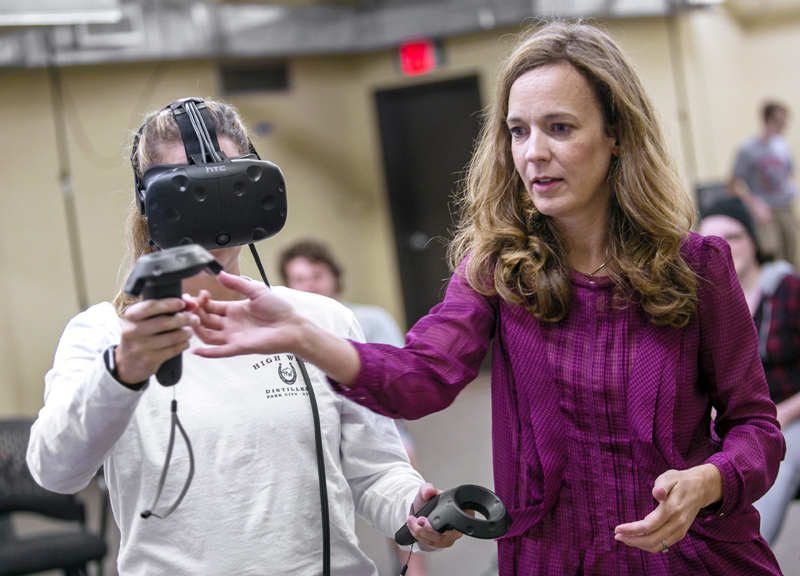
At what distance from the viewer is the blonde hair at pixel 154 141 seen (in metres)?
1.28

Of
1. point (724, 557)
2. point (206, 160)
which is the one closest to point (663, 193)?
point (724, 557)

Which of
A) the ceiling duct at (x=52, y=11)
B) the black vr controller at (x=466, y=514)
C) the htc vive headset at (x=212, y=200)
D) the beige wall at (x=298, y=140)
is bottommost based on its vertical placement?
the black vr controller at (x=466, y=514)

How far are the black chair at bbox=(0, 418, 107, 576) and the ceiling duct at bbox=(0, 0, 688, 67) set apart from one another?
2.98 m

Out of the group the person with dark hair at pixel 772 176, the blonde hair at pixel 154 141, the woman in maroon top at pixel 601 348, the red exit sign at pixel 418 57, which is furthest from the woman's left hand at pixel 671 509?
the person with dark hair at pixel 772 176

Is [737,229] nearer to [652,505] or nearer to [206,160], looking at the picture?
[652,505]

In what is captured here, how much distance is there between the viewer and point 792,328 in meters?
2.63

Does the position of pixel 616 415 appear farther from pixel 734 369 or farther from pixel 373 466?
pixel 373 466

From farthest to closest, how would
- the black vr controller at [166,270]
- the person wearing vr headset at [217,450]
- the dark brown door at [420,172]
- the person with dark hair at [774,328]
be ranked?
1. the dark brown door at [420,172]
2. the person with dark hair at [774,328]
3. the person wearing vr headset at [217,450]
4. the black vr controller at [166,270]

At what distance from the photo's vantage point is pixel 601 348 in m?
1.20

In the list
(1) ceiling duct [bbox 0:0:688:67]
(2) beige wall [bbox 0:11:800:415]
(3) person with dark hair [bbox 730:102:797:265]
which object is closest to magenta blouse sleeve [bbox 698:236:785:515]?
(2) beige wall [bbox 0:11:800:415]

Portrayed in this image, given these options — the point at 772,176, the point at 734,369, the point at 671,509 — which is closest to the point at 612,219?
the point at 734,369

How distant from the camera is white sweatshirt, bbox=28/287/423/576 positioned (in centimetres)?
121

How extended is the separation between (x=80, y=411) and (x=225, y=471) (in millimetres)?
267

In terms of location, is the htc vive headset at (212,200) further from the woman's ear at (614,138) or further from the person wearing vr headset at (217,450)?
the woman's ear at (614,138)
